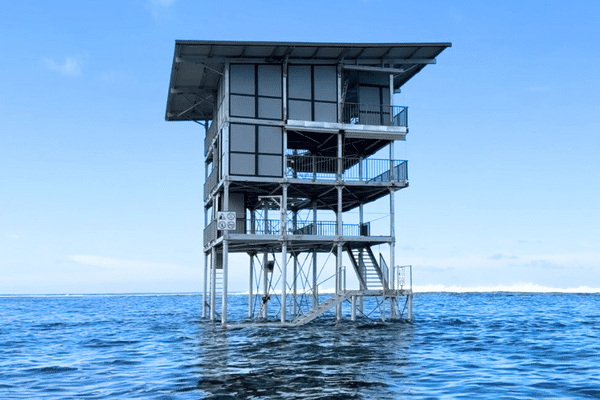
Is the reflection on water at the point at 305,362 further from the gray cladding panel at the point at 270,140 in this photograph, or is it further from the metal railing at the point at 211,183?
the gray cladding panel at the point at 270,140

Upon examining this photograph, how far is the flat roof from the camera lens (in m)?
40.9

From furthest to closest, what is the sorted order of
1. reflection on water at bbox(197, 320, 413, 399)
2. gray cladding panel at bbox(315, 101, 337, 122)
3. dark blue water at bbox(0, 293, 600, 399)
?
gray cladding panel at bbox(315, 101, 337, 122)
dark blue water at bbox(0, 293, 600, 399)
reflection on water at bbox(197, 320, 413, 399)

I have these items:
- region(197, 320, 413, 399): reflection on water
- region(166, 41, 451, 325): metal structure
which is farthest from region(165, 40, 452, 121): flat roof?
region(197, 320, 413, 399): reflection on water

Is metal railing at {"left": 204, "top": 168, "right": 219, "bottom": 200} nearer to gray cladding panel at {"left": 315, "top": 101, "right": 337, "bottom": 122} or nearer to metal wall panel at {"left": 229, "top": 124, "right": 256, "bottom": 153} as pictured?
metal wall panel at {"left": 229, "top": 124, "right": 256, "bottom": 153}

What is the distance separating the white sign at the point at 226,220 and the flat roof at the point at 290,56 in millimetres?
8551

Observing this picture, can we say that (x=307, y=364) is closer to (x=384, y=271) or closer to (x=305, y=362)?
(x=305, y=362)

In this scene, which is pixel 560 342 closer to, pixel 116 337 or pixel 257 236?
pixel 257 236

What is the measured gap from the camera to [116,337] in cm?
4203

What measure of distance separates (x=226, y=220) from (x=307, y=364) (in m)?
16.3

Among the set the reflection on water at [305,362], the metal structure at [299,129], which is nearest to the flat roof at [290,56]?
the metal structure at [299,129]

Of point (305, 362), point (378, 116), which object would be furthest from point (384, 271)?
point (305, 362)

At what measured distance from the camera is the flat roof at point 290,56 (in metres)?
40.9

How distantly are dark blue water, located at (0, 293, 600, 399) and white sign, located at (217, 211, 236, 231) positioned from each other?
6055mm

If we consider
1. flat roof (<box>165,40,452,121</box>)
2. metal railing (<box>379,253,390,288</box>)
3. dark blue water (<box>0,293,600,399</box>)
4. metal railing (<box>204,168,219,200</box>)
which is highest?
flat roof (<box>165,40,452,121</box>)
